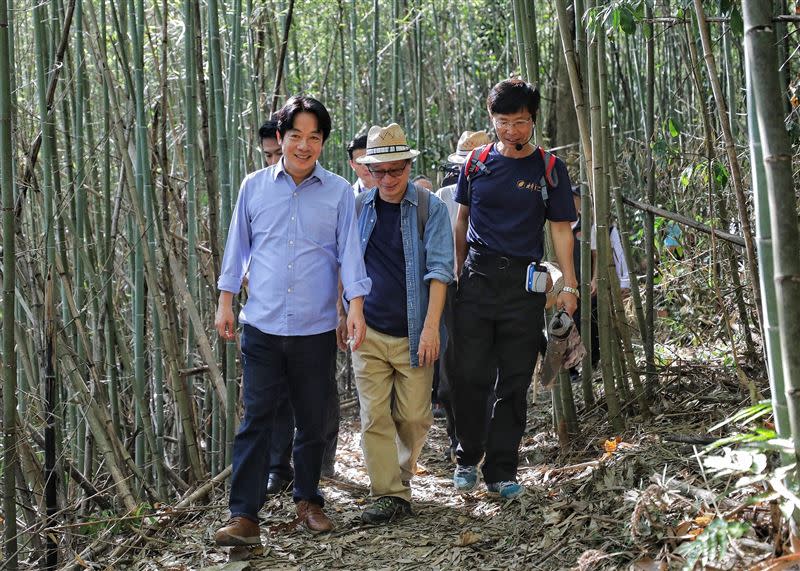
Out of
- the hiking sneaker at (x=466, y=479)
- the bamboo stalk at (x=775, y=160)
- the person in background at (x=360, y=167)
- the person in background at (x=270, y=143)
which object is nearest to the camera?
the bamboo stalk at (x=775, y=160)

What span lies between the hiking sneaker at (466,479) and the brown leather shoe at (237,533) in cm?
96

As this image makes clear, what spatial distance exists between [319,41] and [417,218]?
6310 millimetres

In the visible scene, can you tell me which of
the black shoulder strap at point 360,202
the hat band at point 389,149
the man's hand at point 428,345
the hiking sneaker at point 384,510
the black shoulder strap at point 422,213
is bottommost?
the hiking sneaker at point 384,510

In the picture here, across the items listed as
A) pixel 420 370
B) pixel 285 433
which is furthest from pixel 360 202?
pixel 285 433

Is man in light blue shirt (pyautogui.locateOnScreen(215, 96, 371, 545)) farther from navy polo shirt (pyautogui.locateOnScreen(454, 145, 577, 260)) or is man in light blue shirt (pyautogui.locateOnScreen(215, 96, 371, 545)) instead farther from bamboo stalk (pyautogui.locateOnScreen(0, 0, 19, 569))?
bamboo stalk (pyautogui.locateOnScreen(0, 0, 19, 569))

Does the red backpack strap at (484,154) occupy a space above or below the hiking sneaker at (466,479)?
above

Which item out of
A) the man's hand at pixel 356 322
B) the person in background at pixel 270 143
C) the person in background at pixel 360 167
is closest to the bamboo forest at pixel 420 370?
the man's hand at pixel 356 322

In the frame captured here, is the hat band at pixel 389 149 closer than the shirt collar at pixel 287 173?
No

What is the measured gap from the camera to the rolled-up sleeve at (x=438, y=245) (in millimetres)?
3256

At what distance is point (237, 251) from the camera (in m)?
3.14

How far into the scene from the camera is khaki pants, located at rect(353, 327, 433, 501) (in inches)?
131

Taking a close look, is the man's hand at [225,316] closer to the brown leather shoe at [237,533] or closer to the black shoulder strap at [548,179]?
the brown leather shoe at [237,533]

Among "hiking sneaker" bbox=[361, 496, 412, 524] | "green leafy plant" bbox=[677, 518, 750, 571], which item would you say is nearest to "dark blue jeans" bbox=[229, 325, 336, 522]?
"hiking sneaker" bbox=[361, 496, 412, 524]

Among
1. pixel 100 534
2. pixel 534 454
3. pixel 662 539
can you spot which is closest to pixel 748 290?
pixel 534 454
